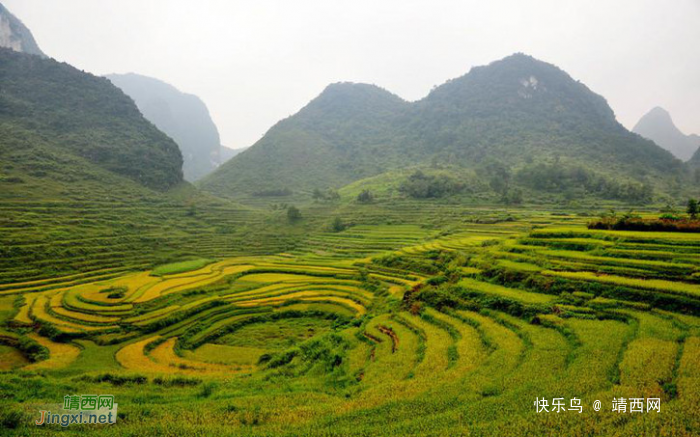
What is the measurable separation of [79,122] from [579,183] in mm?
108703

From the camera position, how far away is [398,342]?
15211mm

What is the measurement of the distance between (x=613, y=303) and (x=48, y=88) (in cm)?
10268

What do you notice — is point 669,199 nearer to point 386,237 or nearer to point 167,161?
point 386,237

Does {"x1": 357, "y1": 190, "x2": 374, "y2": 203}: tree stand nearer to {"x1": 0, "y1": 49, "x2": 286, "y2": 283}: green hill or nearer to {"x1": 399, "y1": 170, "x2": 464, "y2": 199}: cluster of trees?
{"x1": 399, "y1": 170, "x2": 464, "y2": 199}: cluster of trees

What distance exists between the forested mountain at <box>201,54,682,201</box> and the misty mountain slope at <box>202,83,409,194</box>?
44 centimetres

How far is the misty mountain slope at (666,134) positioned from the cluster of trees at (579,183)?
12516cm

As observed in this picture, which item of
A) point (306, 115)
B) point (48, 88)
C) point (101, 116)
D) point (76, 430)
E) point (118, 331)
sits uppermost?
point (306, 115)

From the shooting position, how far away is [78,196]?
4756cm

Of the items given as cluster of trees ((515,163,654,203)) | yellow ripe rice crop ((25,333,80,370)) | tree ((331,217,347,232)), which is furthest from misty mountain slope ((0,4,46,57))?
cluster of trees ((515,163,654,203))

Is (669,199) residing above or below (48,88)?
below

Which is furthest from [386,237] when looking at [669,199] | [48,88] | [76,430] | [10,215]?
[48,88]

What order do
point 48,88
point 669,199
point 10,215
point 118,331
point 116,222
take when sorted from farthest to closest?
point 48,88
point 669,199
point 116,222
point 10,215
point 118,331

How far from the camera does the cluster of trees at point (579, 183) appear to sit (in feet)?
201

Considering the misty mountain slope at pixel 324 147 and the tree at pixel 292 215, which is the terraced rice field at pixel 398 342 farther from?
the misty mountain slope at pixel 324 147
